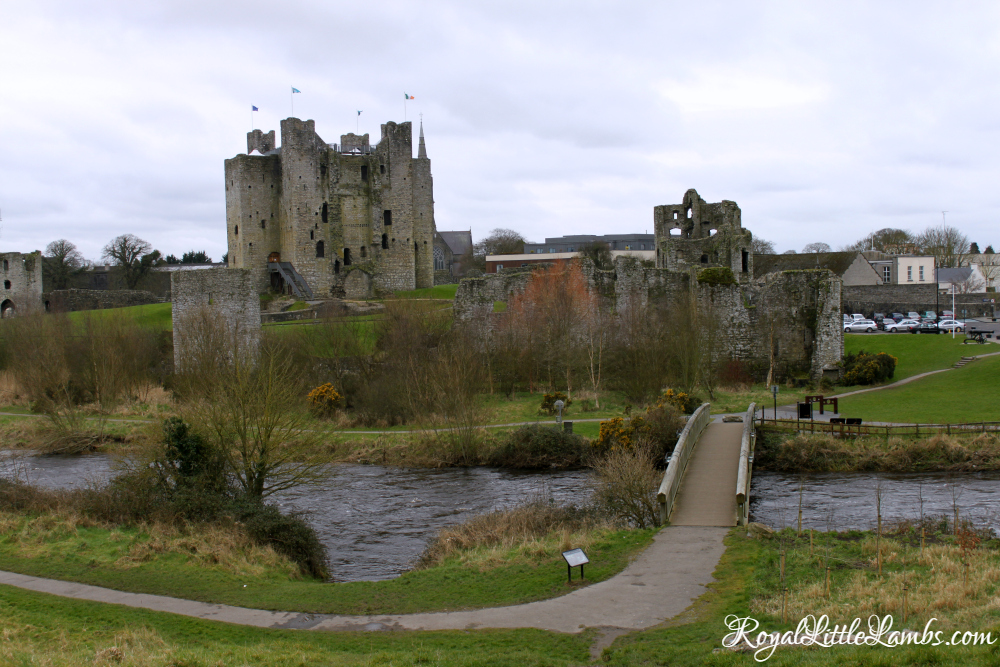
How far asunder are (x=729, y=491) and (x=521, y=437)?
11.4 m

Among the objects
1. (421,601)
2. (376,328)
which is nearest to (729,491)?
(421,601)

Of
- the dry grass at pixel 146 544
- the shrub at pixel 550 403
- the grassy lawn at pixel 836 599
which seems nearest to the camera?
the grassy lawn at pixel 836 599

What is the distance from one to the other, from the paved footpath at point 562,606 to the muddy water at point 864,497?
6.12m

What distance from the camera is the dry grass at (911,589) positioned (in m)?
9.91

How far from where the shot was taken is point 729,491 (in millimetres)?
18188

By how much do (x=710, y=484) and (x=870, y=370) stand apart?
2198 cm

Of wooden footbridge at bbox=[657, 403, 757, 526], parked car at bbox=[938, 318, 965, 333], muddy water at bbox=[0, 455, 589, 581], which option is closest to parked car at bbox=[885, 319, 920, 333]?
parked car at bbox=[938, 318, 965, 333]

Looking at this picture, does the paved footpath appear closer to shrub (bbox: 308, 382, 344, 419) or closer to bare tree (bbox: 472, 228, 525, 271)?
shrub (bbox: 308, 382, 344, 419)

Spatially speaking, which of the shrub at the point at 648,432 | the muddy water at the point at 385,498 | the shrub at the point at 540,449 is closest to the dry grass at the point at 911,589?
the muddy water at the point at 385,498

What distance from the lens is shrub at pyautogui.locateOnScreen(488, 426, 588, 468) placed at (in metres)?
27.8

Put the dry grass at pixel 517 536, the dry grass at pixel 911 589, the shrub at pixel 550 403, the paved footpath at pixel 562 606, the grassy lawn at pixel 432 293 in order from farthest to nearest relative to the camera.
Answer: the grassy lawn at pixel 432 293
the shrub at pixel 550 403
the dry grass at pixel 517 536
the paved footpath at pixel 562 606
the dry grass at pixel 911 589

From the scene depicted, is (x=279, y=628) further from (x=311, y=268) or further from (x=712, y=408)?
(x=311, y=268)

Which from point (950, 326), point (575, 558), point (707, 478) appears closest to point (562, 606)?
point (575, 558)

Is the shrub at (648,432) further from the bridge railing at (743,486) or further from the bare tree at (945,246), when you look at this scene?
the bare tree at (945,246)
